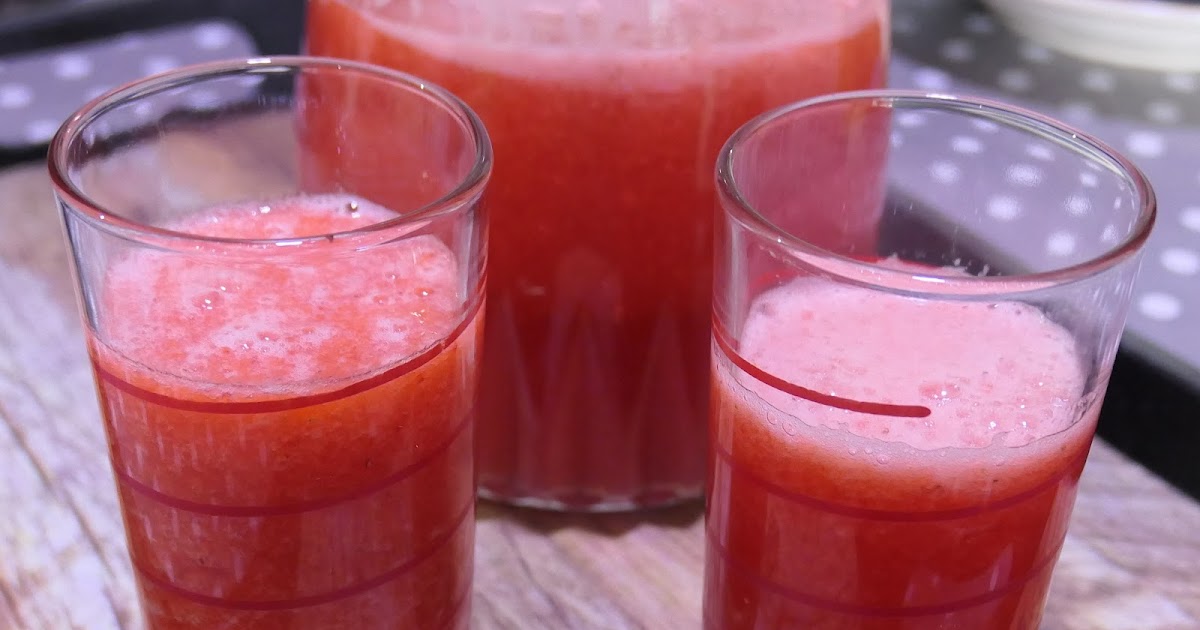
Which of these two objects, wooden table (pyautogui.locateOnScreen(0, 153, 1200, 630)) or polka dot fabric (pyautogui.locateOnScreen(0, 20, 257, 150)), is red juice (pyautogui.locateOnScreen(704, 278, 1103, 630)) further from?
polka dot fabric (pyautogui.locateOnScreen(0, 20, 257, 150))

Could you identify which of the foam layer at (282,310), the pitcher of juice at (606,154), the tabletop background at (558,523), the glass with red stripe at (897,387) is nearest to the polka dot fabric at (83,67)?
the tabletop background at (558,523)

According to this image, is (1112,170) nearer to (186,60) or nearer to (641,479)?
(641,479)

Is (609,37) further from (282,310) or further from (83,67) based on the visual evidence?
(83,67)

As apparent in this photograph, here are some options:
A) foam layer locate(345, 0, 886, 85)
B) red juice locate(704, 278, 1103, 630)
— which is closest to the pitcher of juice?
foam layer locate(345, 0, 886, 85)

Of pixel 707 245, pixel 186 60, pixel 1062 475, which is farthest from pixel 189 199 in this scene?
pixel 186 60

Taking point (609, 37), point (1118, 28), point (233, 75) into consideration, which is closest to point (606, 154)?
point (609, 37)

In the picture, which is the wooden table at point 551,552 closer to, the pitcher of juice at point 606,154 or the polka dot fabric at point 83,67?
the pitcher of juice at point 606,154
